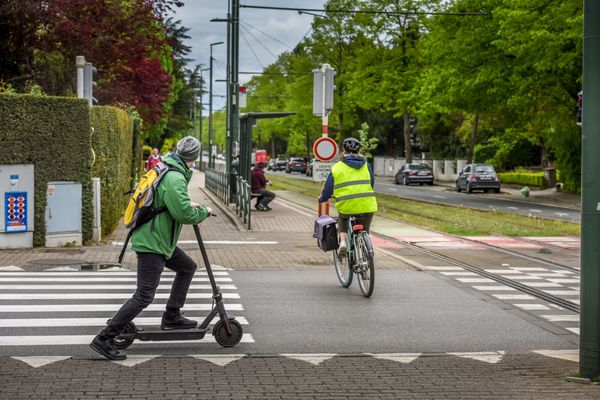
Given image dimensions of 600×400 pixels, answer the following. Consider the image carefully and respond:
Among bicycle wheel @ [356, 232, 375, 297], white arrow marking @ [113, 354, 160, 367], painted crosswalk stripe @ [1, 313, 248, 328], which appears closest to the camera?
white arrow marking @ [113, 354, 160, 367]

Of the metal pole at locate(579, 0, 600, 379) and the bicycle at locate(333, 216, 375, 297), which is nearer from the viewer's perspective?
the metal pole at locate(579, 0, 600, 379)

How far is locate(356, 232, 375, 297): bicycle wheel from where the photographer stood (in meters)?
10.6

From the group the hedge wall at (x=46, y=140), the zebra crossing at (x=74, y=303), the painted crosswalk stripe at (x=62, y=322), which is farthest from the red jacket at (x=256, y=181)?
the painted crosswalk stripe at (x=62, y=322)

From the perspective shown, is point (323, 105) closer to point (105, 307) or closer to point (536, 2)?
point (105, 307)

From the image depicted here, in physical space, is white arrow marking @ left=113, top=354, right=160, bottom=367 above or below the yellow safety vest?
below

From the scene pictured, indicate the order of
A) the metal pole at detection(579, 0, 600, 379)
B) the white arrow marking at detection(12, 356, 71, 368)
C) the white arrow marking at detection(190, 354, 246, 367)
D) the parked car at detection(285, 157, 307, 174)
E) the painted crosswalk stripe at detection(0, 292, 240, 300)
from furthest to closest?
the parked car at detection(285, 157, 307, 174) < the painted crosswalk stripe at detection(0, 292, 240, 300) < the white arrow marking at detection(190, 354, 246, 367) < the white arrow marking at detection(12, 356, 71, 368) < the metal pole at detection(579, 0, 600, 379)

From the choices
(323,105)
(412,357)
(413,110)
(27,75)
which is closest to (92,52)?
(27,75)

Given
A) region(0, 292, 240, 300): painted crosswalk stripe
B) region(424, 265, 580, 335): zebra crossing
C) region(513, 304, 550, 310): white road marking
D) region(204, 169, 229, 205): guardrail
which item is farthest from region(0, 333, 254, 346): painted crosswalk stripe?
region(204, 169, 229, 205): guardrail

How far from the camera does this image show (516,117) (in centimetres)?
4206

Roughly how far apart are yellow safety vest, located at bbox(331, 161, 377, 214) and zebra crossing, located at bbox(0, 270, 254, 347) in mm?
1670

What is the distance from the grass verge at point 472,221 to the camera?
21.3 metres

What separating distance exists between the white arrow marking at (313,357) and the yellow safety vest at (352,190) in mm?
3893

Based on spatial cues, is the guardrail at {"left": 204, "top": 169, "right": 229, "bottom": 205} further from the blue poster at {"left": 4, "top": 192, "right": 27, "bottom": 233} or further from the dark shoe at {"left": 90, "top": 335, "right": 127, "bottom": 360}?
the dark shoe at {"left": 90, "top": 335, "right": 127, "bottom": 360}

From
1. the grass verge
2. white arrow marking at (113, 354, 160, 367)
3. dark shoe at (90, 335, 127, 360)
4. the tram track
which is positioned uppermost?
dark shoe at (90, 335, 127, 360)
